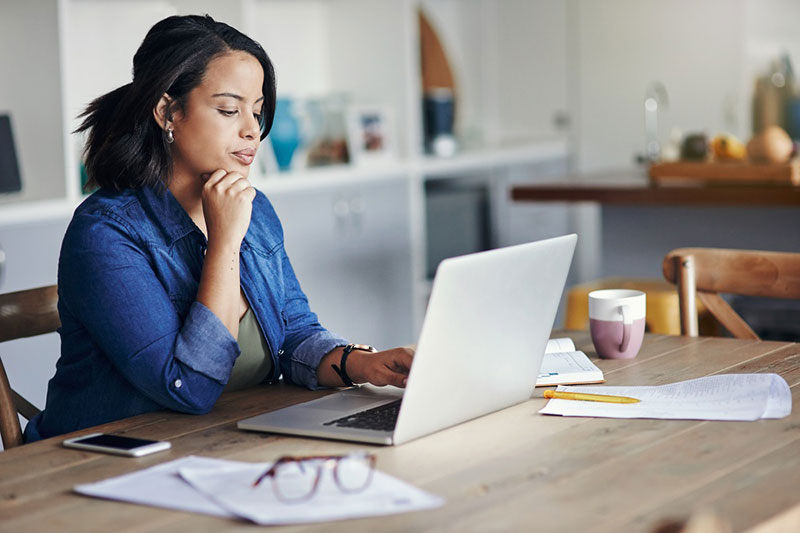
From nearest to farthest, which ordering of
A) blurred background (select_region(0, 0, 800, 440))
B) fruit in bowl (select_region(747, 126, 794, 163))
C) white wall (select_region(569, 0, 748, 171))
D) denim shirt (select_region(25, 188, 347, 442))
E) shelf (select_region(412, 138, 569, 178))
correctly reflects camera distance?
denim shirt (select_region(25, 188, 347, 442)) → blurred background (select_region(0, 0, 800, 440)) → fruit in bowl (select_region(747, 126, 794, 163)) → shelf (select_region(412, 138, 569, 178)) → white wall (select_region(569, 0, 748, 171))

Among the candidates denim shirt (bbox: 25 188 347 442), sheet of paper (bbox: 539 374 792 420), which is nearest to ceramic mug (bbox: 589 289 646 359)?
sheet of paper (bbox: 539 374 792 420)

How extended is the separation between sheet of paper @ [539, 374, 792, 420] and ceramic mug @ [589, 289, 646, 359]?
0.19 meters

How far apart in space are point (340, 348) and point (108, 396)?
0.35m

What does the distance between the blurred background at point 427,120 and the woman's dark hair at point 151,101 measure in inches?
49.6

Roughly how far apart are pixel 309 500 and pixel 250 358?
0.63 m

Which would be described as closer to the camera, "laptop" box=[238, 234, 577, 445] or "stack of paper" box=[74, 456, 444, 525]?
"stack of paper" box=[74, 456, 444, 525]

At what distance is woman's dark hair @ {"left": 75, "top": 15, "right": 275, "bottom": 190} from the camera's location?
1656 mm

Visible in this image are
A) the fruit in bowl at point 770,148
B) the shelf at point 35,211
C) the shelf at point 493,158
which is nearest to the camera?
the shelf at point 35,211

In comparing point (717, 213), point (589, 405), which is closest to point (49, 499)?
point (589, 405)

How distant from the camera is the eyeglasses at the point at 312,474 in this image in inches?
41.9

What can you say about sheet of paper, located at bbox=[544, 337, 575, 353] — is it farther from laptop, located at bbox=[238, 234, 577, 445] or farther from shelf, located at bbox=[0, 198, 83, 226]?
shelf, located at bbox=[0, 198, 83, 226]

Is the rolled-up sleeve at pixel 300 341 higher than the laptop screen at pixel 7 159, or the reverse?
the laptop screen at pixel 7 159

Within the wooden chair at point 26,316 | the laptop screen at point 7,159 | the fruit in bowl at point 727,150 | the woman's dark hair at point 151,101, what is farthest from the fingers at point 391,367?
the fruit in bowl at point 727,150

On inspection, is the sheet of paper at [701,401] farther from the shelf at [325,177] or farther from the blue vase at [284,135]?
the blue vase at [284,135]
